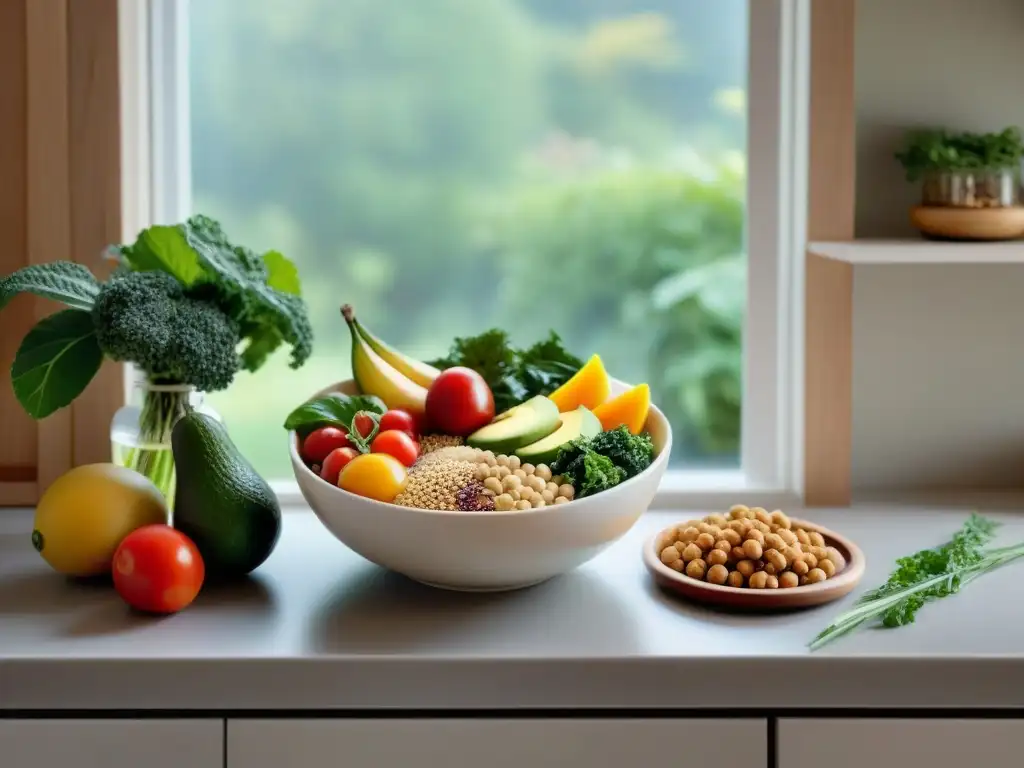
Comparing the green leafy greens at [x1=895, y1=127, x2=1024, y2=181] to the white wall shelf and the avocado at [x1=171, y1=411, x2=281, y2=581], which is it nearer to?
the white wall shelf

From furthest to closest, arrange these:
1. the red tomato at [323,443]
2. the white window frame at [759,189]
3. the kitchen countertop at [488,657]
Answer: the white window frame at [759,189], the red tomato at [323,443], the kitchen countertop at [488,657]

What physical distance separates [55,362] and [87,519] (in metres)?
0.26

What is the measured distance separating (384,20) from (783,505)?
96 centimetres

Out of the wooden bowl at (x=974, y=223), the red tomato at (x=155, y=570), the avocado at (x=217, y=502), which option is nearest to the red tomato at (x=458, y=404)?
the avocado at (x=217, y=502)

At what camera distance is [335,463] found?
4.38 ft

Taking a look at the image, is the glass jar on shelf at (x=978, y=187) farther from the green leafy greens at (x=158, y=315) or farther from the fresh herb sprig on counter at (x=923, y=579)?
the green leafy greens at (x=158, y=315)

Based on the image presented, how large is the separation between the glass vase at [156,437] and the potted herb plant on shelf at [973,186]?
0.99m

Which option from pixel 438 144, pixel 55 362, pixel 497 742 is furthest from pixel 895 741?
pixel 438 144

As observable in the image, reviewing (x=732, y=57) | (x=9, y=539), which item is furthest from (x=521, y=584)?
(x=732, y=57)

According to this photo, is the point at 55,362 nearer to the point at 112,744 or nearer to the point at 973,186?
the point at 112,744

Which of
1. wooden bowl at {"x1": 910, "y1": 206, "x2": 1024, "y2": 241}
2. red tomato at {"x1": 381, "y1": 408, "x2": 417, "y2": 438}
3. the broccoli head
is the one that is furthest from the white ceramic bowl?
wooden bowl at {"x1": 910, "y1": 206, "x2": 1024, "y2": 241}

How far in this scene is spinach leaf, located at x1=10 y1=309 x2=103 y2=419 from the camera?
4.93ft

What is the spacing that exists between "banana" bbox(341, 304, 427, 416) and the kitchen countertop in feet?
0.88

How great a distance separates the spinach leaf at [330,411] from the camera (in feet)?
4.65
